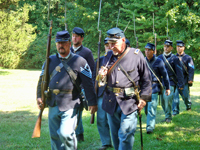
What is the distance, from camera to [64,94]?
460cm

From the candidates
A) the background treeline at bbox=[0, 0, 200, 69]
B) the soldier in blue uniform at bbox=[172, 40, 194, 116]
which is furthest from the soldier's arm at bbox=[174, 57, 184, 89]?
the background treeline at bbox=[0, 0, 200, 69]

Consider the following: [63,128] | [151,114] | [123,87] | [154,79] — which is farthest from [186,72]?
[63,128]

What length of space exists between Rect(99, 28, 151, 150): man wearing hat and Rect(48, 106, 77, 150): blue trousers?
0.62m

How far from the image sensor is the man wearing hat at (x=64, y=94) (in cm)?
448

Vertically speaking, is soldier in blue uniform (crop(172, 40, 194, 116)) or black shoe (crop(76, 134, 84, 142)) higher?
soldier in blue uniform (crop(172, 40, 194, 116))

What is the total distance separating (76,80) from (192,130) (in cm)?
438

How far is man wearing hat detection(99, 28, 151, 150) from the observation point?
4441 mm

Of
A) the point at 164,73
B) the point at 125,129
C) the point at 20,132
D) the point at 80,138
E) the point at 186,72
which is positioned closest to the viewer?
the point at 125,129

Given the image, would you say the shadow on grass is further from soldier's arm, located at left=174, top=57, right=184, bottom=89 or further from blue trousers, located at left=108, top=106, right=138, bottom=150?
soldier's arm, located at left=174, top=57, right=184, bottom=89

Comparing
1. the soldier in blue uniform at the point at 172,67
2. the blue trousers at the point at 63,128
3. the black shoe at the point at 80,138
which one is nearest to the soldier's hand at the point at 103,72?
the blue trousers at the point at 63,128

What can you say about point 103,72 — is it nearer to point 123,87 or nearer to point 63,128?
point 123,87

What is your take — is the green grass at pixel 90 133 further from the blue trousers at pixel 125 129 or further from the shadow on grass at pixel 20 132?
the blue trousers at pixel 125 129

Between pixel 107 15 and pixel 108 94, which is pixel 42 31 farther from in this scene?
pixel 108 94

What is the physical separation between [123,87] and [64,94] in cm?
96
